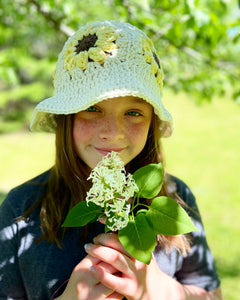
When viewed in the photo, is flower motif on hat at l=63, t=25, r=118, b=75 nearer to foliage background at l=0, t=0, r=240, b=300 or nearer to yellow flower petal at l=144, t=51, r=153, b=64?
yellow flower petal at l=144, t=51, r=153, b=64

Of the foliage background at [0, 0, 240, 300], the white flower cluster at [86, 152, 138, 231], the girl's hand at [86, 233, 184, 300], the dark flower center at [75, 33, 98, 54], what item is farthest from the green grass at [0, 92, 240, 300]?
the dark flower center at [75, 33, 98, 54]

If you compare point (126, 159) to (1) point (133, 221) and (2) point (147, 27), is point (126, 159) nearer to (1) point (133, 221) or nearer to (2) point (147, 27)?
(1) point (133, 221)

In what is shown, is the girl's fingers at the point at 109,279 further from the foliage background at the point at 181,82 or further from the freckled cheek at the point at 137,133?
the foliage background at the point at 181,82

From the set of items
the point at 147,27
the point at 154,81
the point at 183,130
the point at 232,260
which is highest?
the point at 147,27

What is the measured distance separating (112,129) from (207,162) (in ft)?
38.4

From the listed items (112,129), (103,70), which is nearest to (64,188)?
(112,129)

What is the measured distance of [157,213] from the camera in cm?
142

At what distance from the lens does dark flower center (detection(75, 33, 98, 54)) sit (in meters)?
1.83

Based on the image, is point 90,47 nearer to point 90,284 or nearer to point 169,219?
point 169,219

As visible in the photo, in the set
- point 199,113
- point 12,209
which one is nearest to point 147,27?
point 12,209

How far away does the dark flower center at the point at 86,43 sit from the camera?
1.83 metres

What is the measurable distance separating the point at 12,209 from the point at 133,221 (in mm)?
971

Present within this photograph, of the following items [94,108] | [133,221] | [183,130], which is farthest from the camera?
[183,130]

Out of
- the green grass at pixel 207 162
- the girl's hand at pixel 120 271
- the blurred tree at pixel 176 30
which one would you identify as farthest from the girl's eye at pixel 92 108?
the green grass at pixel 207 162
